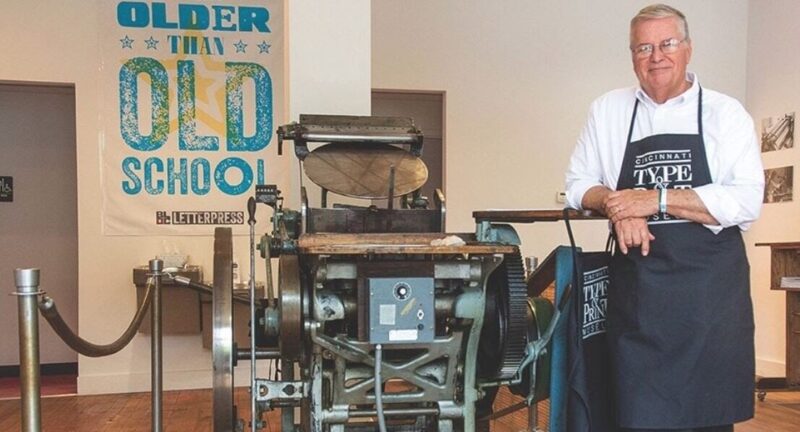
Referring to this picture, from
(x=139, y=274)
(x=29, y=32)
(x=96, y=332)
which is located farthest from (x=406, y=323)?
(x=29, y=32)

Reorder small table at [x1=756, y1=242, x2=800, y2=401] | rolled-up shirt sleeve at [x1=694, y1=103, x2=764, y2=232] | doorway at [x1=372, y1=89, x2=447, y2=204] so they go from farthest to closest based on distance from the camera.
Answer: doorway at [x1=372, y1=89, x2=447, y2=204], small table at [x1=756, y1=242, x2=800, y2=401], rolled-up shirt sleeve at [x1=694, y1=103, x2=764, y2=232]

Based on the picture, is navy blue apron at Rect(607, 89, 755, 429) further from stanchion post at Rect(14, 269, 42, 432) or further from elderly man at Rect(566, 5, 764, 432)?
stanchion post at Rect(14, 269, 42, 432)

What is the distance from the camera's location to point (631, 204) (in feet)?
4.81

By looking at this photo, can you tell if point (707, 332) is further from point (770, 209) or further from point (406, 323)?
point (770, 209)

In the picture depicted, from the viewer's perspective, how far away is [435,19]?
4.75m

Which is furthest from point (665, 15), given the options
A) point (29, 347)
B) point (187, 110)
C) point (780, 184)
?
point (780, 184)

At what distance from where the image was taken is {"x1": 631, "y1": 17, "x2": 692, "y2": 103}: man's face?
1490 millimetres

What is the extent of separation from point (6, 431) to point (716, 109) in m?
3.96

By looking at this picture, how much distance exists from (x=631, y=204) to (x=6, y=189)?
5.15 meters

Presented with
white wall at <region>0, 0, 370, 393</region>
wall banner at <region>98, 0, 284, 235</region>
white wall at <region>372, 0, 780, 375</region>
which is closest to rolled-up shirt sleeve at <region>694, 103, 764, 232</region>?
white wall at <region>0, 0, 370, 393</region>

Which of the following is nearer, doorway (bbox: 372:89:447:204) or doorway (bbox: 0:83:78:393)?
doorway (bbox: 0:83:78:393)

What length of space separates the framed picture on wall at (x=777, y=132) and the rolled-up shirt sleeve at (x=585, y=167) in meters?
3.72

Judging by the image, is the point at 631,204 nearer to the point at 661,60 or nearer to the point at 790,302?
the point at 661,60

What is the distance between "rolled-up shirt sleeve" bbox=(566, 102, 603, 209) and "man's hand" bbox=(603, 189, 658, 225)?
0.16 meters
